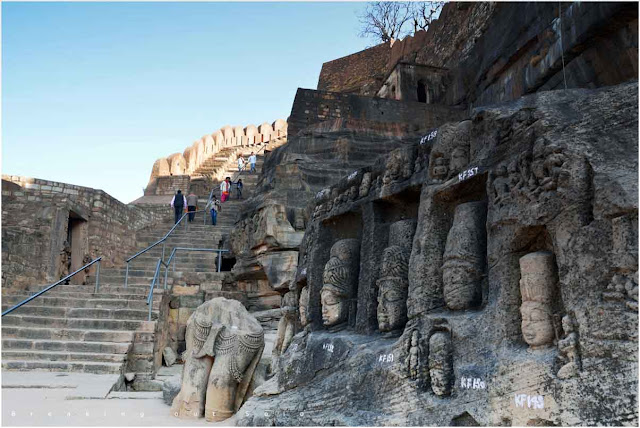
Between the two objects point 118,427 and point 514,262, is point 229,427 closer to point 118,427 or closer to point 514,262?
point 118,427

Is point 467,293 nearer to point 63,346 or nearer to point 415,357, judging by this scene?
point 415,357

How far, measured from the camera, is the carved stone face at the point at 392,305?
538 cm

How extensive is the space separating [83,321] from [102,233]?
4.80 m

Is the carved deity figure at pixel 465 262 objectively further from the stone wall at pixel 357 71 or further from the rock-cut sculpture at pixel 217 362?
the stone wall at pixel 357 71

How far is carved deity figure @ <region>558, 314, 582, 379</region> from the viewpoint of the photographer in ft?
11.3

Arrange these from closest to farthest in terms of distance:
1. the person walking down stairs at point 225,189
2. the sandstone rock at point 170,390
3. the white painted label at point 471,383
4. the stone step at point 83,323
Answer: the white painted label at point 471,383 → the sandstone rock at point 170,390 → the stone step at point 83,323 → the person walking down stairs at point 225,189

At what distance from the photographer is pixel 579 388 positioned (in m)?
3.38

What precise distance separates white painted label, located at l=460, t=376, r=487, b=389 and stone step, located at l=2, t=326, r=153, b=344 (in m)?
7.03

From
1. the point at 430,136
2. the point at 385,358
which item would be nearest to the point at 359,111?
the point at 430,136

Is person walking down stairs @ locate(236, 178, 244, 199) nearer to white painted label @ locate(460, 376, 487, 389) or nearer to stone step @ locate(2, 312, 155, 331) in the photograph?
stone step @ locate(2, 312, 155, 331)

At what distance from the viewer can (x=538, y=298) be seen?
12.6ft

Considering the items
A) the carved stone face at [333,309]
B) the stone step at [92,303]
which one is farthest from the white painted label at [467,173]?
the stone step at [92,303]

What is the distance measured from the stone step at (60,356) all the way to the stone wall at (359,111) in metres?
12.8

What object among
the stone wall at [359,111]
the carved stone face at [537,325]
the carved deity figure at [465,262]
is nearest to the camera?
the carved stone face at [537,325]
